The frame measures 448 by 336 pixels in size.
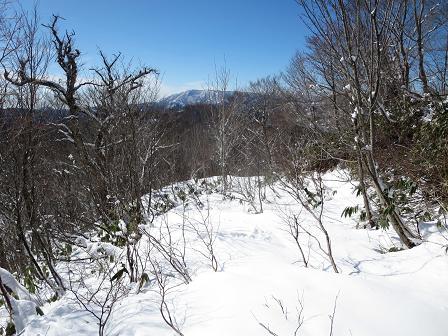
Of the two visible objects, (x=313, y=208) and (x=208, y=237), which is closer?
(x=208, y=237)

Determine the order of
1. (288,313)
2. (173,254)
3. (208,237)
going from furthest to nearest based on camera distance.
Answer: (208,237) → (173,254) → (288,313)

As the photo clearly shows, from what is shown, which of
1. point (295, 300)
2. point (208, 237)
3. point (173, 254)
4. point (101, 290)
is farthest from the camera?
point (208, 237)

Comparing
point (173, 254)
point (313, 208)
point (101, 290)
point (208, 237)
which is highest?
point (313, 208)

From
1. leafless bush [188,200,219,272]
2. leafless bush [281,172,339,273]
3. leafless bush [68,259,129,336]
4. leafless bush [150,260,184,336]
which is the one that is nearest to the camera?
leafless bush [150,260,184,336]

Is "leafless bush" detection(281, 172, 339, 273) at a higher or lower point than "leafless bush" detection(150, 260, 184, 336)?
higher

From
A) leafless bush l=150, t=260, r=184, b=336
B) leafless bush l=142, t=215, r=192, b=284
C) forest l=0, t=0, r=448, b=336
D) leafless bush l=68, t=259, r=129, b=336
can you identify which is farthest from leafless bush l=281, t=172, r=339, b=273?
A: leafless bush l=68, t=259, r=129, b=336

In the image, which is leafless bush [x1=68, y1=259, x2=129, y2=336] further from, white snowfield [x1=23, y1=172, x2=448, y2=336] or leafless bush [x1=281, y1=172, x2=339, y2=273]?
leafless bush [x1=281, y1=172, x2=339, y2=273]

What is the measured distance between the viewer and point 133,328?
274 cm

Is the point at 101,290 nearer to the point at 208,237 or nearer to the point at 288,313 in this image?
the point at 208,237

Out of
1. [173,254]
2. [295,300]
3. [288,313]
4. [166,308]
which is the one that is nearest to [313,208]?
[173,254]

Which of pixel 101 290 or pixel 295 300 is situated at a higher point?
pixel 295 300

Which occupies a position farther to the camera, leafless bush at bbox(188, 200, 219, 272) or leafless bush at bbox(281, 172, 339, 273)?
leafless bush at bbox(188, 200, 219, 272)

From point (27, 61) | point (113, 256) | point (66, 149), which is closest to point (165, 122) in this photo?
point (66, 149)

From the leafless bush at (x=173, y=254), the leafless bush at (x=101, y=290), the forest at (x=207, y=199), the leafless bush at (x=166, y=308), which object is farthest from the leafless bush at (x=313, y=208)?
the leafless bush at (x=101, y=290)
